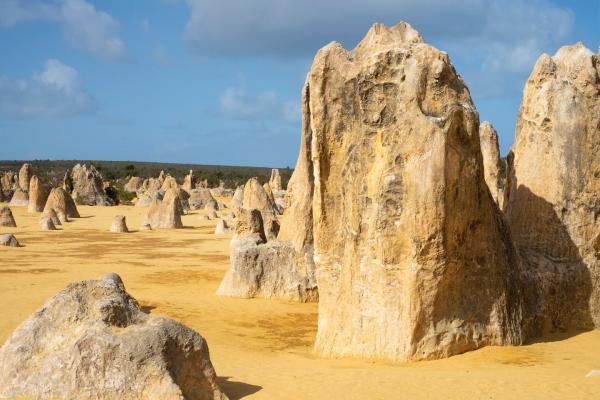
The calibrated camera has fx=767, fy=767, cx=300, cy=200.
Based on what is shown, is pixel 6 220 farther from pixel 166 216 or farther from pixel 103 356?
pixel 103 356

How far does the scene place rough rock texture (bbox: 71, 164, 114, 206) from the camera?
4203 cm

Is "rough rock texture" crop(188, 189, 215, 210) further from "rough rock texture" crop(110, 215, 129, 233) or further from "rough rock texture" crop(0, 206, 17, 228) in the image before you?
"rough rock texture" crop(0, 206, 17, 228)

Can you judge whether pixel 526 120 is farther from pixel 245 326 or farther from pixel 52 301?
pixel 52 301

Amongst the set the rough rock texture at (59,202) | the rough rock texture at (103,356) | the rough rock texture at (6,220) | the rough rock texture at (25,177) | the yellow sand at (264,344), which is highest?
the rough rock texture at (25,177)

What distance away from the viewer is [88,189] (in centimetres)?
4238

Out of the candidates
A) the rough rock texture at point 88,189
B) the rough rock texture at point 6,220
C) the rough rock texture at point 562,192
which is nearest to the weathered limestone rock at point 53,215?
the rough rock texture at point 6,220

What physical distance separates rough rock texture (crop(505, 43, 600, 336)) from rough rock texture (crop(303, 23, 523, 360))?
1.14m

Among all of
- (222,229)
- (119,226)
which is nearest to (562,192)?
(222,229)

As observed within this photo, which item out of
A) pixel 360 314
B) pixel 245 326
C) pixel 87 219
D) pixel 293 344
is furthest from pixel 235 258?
pixel 87 219

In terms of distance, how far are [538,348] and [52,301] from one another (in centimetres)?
554

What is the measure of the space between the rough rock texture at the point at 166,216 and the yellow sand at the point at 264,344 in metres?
6.37

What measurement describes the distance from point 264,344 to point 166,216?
19.1 metres

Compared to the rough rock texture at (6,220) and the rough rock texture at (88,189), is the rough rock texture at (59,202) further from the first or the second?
the rough rock texture at (88,189)

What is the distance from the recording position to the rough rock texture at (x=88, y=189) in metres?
42.0
